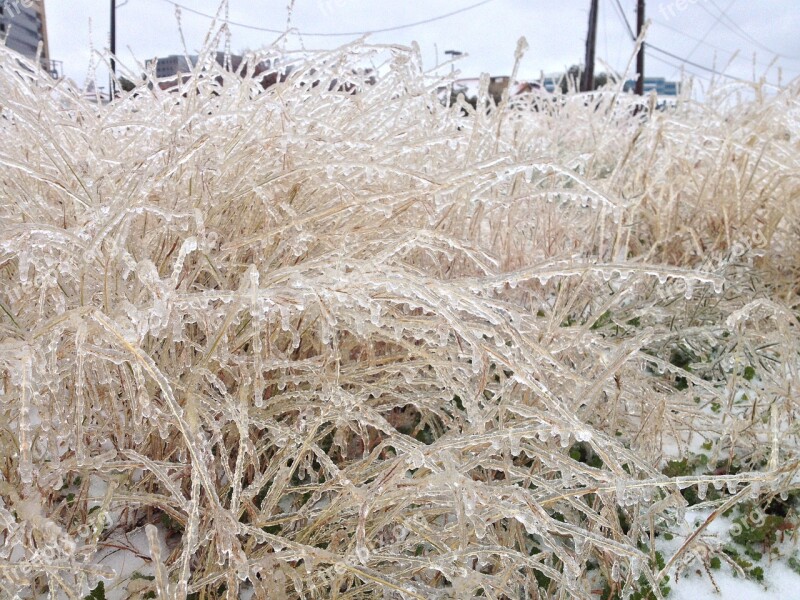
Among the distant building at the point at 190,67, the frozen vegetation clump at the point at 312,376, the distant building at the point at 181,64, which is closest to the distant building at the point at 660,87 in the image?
the frozen vegetation clump at the point at 312,376

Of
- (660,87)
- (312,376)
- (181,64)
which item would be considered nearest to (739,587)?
(312,376)

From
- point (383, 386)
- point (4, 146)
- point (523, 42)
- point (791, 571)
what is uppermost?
point (523, 42)

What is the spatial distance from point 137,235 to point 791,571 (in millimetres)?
1457

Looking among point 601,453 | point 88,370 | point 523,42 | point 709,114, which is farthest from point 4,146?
point 709,114

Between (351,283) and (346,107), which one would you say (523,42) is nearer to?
(346,107)

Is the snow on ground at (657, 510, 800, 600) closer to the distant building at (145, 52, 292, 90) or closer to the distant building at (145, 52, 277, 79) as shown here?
the distant building at (145, 52, 292, 90)

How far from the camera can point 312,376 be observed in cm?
112

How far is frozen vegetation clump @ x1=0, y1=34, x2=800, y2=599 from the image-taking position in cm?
85

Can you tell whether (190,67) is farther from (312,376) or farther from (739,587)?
(739,587)

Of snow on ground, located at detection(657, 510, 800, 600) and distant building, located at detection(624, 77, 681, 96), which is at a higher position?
distant building, located at detection(624, 77, 681, 96)

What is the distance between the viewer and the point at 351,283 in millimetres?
854

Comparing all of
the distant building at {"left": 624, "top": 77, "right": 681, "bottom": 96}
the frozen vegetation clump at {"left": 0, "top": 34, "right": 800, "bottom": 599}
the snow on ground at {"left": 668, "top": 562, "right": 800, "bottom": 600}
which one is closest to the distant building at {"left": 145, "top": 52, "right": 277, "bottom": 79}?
the frozen vegetation clump at {"left": 0, "top": 34, "right": 800, "bottom": 599}

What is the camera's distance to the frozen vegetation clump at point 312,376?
0.85m

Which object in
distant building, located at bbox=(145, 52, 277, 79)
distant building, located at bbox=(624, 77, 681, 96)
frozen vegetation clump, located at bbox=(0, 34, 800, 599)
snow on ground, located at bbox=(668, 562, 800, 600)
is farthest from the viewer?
distant building, located at bbox=(624, 77, 681, 96)
